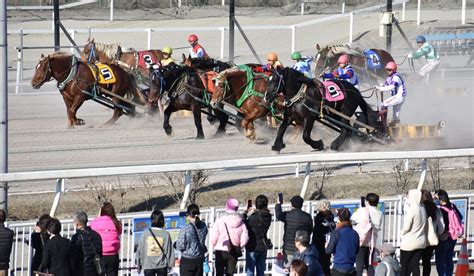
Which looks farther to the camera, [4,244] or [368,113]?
[368,113]

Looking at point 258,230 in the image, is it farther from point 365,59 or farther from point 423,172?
point 365,59

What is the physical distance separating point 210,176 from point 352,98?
515cm

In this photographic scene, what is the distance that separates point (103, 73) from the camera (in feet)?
90.6

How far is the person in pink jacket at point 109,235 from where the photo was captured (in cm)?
1395

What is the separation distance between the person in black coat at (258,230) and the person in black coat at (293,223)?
0.53 feet

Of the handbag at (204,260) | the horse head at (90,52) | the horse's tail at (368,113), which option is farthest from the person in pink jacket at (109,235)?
the horse head at (90,52)

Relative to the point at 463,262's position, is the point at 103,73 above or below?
above

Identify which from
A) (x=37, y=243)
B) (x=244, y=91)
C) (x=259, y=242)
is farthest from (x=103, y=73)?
(x=37, y=243)

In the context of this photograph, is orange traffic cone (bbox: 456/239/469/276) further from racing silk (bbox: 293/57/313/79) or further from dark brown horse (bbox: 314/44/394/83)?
dark brown horse (bbox: 314/44/394/83)

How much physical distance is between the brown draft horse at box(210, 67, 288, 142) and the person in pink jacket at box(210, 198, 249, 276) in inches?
414

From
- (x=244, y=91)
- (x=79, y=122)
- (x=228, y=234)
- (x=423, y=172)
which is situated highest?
(x=244, y=91)

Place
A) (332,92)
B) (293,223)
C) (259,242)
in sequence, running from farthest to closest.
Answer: (332,92) < (259,242) < (293,223)

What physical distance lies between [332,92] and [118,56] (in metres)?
7.51

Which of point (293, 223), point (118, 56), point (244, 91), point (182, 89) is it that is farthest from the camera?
point (118, 56)
